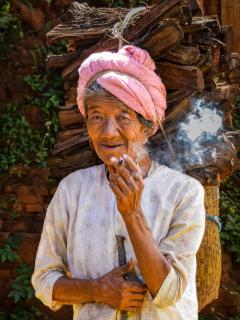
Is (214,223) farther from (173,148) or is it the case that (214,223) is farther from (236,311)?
(236,311)

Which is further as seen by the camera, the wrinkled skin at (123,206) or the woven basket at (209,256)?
the woven basket at (209,256)

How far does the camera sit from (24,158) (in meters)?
5.17

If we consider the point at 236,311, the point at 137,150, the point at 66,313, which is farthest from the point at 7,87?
the point at 137,150

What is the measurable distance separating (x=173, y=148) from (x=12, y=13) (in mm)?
3259

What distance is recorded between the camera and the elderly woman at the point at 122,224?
2045 millimetres

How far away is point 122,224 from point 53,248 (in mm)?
270

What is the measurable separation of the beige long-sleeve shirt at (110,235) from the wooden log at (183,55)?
1.67 ft

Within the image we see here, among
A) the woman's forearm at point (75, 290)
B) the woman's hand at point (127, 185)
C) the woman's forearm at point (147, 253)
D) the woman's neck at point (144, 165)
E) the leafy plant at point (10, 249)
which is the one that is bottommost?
the leafy plant at point (10, 249)

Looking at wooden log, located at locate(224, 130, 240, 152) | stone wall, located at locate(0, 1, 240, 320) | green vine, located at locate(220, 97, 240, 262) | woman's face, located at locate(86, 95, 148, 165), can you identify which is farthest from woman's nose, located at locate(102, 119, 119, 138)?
green vine, located at locate(220, 97, 240, 262)

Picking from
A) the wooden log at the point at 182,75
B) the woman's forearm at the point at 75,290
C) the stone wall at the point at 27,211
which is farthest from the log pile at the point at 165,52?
the stone wall at the point at 27,211

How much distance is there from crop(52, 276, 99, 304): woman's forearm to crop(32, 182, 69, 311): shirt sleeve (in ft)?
0.16

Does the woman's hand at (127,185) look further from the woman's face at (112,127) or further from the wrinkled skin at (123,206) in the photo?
the woman's face at (112,127)

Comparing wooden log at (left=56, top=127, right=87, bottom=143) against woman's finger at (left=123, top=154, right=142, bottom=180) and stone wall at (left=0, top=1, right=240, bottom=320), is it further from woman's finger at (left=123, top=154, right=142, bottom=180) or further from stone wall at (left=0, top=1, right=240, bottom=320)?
stone wall at (left=0, top=1, right=240, bottom=320)

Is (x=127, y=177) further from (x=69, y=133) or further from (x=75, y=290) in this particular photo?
(x=69, y=133)
